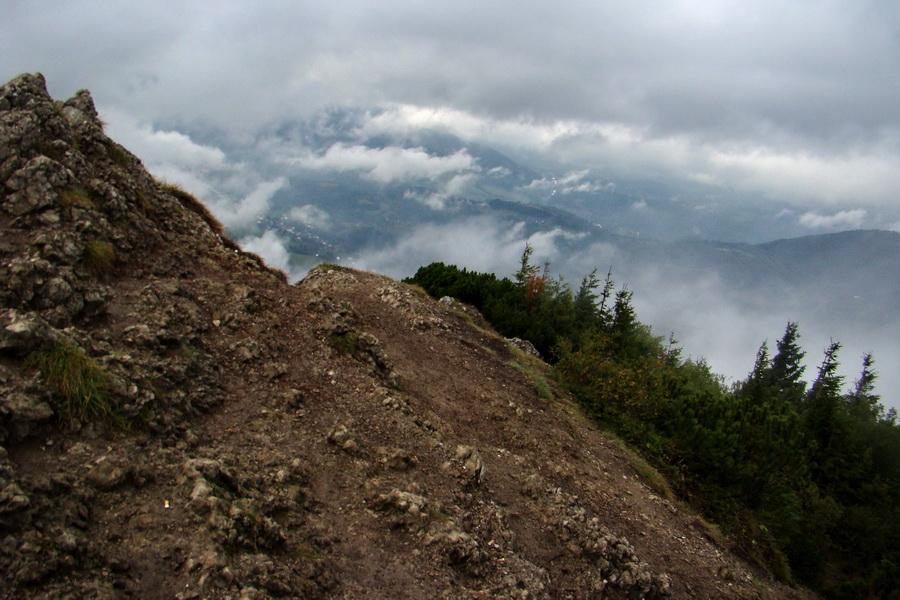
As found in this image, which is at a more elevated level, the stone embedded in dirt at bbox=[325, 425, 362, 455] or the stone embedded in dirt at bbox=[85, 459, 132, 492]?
the stone embedded in dirt at bbox=[325, 425, 362, 455]

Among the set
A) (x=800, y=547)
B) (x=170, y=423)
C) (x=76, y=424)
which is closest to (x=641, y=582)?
(x=170, y=423)

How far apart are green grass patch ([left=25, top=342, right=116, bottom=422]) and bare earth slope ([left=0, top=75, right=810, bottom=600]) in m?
0.07

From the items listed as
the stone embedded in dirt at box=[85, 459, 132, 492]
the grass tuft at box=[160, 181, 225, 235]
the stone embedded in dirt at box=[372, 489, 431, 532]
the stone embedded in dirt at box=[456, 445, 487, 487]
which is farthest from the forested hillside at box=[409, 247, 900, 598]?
the stone embedded in dirt at box=[85, 459, 132, 492]

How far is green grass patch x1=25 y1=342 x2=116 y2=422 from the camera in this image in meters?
5.38

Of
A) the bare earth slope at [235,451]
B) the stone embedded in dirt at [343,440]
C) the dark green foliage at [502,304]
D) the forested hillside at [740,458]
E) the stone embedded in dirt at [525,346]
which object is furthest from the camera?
the dark green foliage at [502,304]

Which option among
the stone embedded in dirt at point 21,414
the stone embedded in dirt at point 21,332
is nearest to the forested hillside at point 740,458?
the stone embedded in dirt at point 21,414

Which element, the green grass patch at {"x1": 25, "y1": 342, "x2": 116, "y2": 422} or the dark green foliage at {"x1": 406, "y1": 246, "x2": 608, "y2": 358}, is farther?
the dark green foliage at {"x1": 406, "y1": 246, "x2": 608, "y2": 358}

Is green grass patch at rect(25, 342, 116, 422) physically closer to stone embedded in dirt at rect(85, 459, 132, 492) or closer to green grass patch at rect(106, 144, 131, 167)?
stone embedded in dirt at rect(85, 459, 132, 492)

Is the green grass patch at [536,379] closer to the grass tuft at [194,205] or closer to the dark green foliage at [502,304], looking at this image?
the dark green foliage at [502,304]

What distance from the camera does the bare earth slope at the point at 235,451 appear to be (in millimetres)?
4746

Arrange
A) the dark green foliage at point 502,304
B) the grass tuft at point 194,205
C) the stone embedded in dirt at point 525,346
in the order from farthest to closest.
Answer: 1. the dark green foliage at point 502,304
2. the stone embedded in dirt at point 525,346
3. the grass tuft at point 194,205

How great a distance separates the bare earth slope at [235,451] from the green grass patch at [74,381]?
0.07 meters

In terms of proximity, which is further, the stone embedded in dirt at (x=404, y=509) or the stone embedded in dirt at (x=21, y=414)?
the stone embedded in dirt at (x=404, y=509)

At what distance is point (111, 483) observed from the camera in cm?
495
